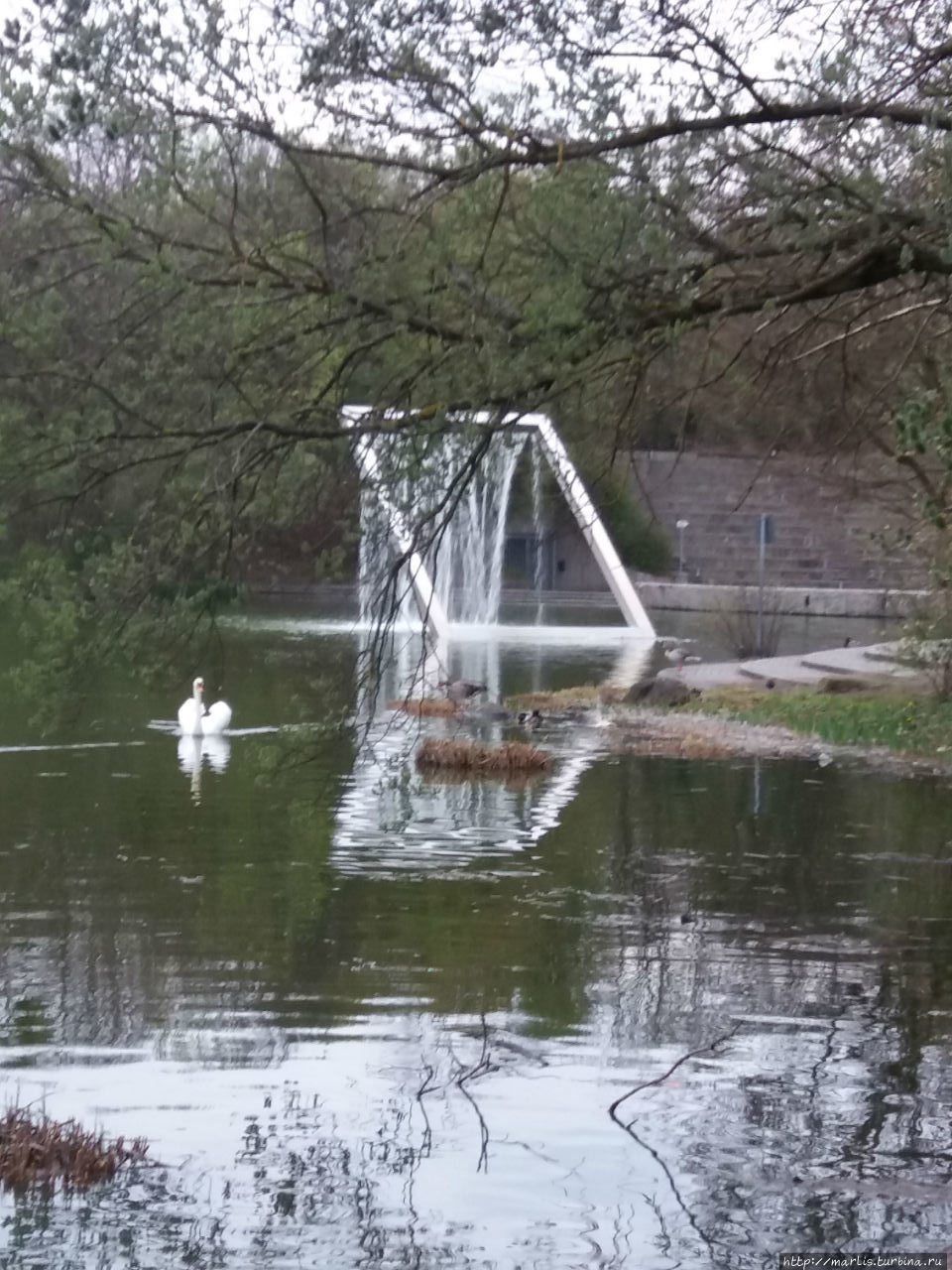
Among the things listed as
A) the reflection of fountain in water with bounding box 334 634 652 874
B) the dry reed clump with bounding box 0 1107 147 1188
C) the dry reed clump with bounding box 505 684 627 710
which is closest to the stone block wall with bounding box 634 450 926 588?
the dry reed clump with bounding box 505 684 627 710

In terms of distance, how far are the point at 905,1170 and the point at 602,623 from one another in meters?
31.2

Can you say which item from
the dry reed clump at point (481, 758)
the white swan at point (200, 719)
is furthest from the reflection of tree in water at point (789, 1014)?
the white swan at point (200, 719)

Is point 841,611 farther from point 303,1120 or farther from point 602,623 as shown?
point 303,1120

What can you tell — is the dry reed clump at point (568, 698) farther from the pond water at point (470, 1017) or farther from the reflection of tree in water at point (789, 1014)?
the reflection of tree in water at point (789, 1014)

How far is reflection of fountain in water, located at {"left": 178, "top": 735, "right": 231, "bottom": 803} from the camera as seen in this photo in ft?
51.3

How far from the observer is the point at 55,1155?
606 cm

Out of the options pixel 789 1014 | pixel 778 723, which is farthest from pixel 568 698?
pixel 789 1014

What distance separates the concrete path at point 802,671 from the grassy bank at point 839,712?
83cm

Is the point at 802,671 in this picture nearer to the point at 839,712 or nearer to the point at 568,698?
the point at 568,698

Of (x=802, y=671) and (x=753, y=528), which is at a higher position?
(x=753, y=528)

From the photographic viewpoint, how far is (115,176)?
Answer: 24.6 ft

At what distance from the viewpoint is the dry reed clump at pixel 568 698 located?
69.7 feet

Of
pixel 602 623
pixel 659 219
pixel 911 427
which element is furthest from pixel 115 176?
pixel 602 623

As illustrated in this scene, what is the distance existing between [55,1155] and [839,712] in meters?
14.7
